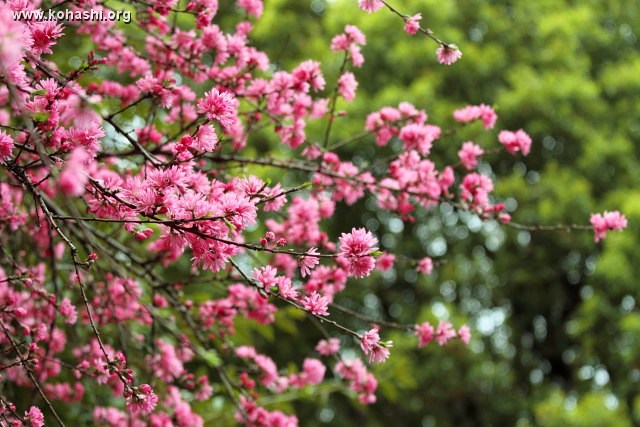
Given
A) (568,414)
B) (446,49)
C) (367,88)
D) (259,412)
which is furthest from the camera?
(367,88)

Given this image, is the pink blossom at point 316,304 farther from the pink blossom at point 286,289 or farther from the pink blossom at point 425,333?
the pink blossom at point 425,333

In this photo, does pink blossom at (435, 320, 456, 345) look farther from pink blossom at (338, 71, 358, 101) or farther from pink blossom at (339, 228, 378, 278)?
pink blossom at (339, 228, 378, 278)

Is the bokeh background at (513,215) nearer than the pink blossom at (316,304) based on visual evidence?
No

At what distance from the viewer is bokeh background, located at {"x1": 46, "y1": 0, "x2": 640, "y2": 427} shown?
671cm

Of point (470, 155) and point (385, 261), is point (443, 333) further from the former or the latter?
point (470, 155)

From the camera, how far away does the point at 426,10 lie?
716 cm

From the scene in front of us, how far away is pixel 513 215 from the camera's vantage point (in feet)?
22.7

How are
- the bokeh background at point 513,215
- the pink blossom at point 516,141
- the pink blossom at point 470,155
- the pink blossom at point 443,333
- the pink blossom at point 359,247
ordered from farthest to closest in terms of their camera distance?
the bokeh background at point 513,215, the pink blossom at point 470,155, the pink blossom at point 516,141, the pink blossom at point 443,333, the pink blossom at point 359,247

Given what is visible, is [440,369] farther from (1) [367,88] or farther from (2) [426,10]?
(2) [426,10]

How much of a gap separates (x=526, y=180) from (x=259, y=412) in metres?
5.61

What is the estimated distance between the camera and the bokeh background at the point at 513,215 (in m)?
6.71

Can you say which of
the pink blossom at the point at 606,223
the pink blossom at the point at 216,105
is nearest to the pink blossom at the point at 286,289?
the pink blossom at the point at 216,105

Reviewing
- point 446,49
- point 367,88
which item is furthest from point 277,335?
point 446,49

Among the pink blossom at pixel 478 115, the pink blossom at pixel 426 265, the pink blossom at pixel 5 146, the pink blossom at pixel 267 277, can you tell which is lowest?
the pink blossom at pixel 267 277
